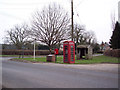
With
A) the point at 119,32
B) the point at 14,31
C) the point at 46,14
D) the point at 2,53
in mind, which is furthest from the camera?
the point at 14,31

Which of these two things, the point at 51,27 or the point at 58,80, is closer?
the point at 58,80

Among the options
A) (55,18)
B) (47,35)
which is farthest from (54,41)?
(55,18)

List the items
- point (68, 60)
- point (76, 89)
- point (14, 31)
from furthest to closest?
point (14, 31), point (68, 60), point (76, 89)

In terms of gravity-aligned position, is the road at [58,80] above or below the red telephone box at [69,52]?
below

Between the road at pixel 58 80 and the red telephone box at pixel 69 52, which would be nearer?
the road at pixel 58 80

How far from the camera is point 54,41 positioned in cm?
3544

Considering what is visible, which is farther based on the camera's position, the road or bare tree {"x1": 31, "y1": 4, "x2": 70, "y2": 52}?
bare tree {"x1": 31, "y1": 4, "x2": 70, "y2": 52}

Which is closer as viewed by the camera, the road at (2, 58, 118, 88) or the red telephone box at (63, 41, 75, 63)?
the road at (2, 58, 118, 88)

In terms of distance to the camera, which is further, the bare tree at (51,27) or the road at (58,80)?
the bare tree at (51,27)

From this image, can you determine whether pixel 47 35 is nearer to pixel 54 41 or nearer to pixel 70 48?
pixel 54 41

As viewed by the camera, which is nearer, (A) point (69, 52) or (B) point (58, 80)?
(B) point (58, 80)

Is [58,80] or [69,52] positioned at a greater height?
[69,52]

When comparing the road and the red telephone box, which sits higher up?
the red telephone box

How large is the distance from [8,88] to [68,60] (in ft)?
38.2
